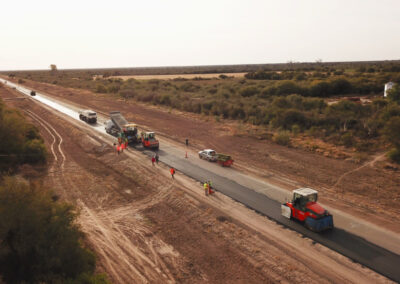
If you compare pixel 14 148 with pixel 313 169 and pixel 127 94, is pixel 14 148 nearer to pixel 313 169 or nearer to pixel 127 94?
pixel 313 169

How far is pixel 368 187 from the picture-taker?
2252 cm

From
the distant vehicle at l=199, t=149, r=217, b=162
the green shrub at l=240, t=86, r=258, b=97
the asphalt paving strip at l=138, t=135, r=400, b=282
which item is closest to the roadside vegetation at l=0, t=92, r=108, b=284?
the asphalt paving strip at l=138, t=135, r=400, b=282

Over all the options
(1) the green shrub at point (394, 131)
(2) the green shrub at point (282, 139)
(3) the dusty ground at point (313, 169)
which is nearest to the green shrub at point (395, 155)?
(1) the green shrub at point (394, 131)

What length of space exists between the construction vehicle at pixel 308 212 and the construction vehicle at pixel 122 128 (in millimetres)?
22794

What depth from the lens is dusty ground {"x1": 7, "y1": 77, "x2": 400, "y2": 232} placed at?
19.8 m

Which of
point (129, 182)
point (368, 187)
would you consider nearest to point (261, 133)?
point (368, 187)

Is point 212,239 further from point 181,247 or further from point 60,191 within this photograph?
point 60,191

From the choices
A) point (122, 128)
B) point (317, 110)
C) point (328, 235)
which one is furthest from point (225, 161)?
point (317, 110)

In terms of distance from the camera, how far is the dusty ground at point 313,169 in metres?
19.8

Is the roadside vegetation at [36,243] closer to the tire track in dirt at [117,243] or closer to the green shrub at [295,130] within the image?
the tire track in dirt at [117,243]

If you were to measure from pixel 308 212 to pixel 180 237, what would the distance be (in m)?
7.42

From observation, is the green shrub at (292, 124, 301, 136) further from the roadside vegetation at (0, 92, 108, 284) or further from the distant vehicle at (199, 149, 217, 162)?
the roadside vegetation at (0, 92, 108, 284)

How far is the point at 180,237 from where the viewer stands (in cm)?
1628

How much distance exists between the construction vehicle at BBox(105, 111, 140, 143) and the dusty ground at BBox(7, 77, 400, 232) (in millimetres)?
5736
